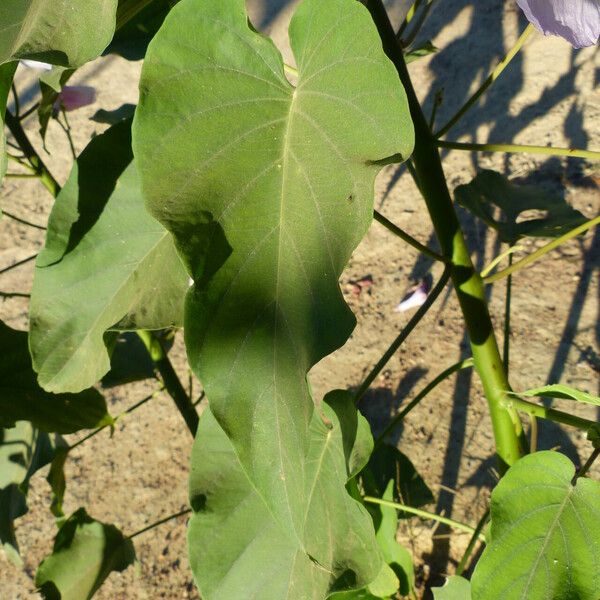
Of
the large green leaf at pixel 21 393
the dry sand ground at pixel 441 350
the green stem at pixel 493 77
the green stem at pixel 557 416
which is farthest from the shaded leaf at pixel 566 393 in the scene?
the dry sand ground at pixel 441 350

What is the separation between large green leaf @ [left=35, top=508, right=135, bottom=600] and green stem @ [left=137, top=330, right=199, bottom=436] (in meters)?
0.23

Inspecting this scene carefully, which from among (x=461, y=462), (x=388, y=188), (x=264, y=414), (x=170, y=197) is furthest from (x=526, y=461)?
(x=388, y=188)

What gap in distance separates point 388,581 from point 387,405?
0.97 metres

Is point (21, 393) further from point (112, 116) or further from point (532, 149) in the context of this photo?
point (532, 149)

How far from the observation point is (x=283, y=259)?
0.62 m

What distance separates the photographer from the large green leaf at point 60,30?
57 centimetres

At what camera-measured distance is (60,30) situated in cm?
59

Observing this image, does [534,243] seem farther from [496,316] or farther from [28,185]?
[28,185]

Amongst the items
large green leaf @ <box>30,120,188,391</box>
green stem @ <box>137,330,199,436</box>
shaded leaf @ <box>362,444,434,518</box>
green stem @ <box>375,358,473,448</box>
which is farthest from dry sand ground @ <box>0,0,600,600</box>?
large green leaf @ <box>30,120,188,391</box>

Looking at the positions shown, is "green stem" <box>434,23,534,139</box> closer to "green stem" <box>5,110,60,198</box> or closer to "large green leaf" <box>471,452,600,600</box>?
"large green leaf" <box>471,452,600,600</box>

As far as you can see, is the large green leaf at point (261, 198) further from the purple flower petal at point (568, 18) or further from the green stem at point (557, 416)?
the green stem at point (557, 416)

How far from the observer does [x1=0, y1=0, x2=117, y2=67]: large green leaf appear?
1.88ft

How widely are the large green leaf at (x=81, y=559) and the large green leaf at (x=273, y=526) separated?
14.0 inches

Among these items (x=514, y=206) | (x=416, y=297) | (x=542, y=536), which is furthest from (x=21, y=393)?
A: (x=416, y=297)
